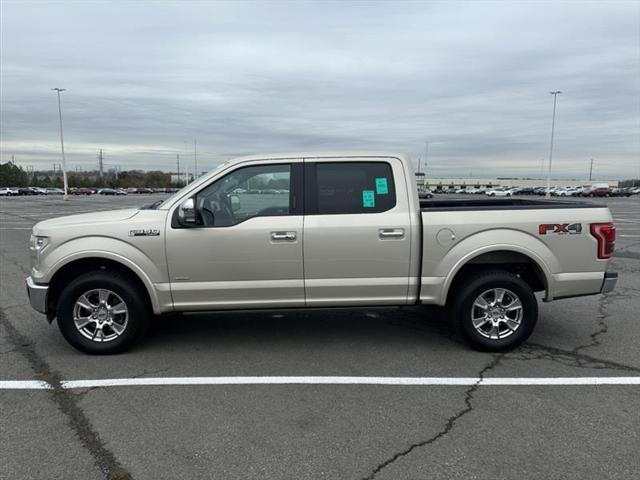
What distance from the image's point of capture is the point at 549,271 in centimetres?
487

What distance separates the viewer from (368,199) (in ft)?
15.9

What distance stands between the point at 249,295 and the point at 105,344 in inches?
58.7

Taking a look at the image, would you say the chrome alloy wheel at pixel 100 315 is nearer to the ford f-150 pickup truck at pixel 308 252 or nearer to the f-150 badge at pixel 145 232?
the ford f-150 pickup truck at pixel 308 252

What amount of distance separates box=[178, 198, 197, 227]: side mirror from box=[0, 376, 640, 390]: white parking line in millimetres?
1405

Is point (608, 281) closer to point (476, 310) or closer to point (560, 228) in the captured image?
point (560, 228)

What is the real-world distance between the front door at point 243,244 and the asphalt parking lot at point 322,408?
2.02ft

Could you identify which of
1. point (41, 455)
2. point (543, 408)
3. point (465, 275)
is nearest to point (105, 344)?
point (41, 455)

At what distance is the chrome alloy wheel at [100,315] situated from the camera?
15.8 ft

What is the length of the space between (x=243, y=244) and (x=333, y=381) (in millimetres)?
1506

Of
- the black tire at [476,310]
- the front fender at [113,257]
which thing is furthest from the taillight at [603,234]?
the front fender at [113,257]

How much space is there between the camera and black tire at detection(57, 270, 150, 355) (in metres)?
4.74

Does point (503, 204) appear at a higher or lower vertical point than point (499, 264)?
higher

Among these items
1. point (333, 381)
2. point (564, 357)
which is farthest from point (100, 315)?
point (564, 357)

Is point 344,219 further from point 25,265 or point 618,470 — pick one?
point 25,265
